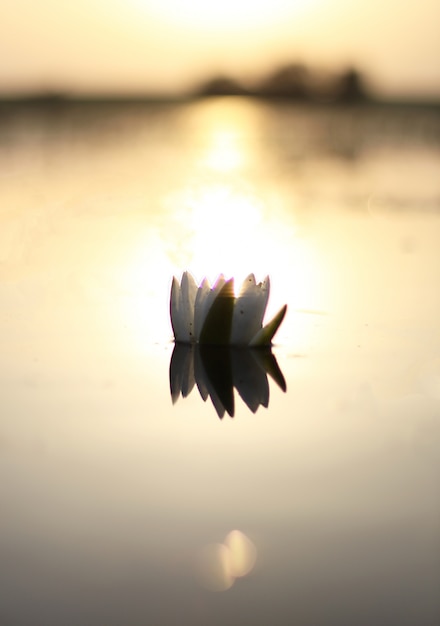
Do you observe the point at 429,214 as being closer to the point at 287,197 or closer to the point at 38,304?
the point at 287,197

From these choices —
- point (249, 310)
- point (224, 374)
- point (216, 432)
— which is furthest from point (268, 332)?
point (216, 432)

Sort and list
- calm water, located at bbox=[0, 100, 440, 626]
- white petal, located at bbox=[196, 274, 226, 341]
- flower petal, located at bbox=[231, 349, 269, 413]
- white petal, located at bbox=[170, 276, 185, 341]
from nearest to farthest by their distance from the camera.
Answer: calm water, located at bbox=[0, 100, 440, 626] < flower petal, located at bbox=[231, 349, 269, 413] < white petal, located at bbox=[196, 274, 226, 341] < white petal, located at bbox=[170, 276, 185, 341]

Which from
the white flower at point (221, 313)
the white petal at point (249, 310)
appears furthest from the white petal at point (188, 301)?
the white petal at point (249, 310)

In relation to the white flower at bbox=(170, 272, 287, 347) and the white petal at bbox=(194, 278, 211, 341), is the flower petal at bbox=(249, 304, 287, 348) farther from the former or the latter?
the white petal at bbox=(194, 278, 211, 341)

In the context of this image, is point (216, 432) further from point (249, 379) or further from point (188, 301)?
point (188, 301)

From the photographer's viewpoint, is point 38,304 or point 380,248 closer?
point 38,304

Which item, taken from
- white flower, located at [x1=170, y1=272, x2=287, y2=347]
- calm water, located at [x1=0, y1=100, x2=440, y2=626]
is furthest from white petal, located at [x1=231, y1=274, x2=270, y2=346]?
calm water, located at [x1=0, y1=100, x2=440, y2=626]

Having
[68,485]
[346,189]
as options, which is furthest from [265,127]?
[68,485]
